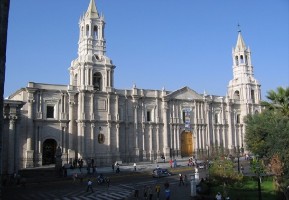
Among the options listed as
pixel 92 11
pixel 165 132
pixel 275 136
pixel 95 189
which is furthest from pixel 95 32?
pixel 275 136

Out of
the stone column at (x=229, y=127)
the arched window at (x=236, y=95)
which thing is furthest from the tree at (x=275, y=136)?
the arched window at (x=236, y=95)

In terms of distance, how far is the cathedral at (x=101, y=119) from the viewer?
3959 cm

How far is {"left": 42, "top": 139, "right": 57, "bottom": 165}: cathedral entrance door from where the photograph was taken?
40.3 m

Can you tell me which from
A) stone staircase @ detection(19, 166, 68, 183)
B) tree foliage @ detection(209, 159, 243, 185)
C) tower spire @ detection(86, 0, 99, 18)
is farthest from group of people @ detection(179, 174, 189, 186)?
tower spire @ detection(86, 0, 99, 18)

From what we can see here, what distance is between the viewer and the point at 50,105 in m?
41.5

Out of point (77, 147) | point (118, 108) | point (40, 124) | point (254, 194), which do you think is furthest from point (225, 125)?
point (254, 194)

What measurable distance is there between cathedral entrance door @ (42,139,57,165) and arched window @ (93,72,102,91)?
8819 mm

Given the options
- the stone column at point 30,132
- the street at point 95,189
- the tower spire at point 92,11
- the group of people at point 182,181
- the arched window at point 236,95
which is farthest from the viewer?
the arched window at point 236,95

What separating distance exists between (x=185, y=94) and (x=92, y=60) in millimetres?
15683

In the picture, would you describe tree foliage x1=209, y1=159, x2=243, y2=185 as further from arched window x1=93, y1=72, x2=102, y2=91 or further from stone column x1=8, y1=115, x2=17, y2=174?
arched window x1=93, y1=72, x2=102, y2=91

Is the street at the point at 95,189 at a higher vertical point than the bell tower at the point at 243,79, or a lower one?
lower

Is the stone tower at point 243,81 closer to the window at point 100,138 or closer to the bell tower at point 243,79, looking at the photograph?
the bell tower at point 243,79

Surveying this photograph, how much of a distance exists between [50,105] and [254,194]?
2734 cm

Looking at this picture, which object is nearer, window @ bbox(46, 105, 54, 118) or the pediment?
window @ bbox(46, 105, 54, 118)
